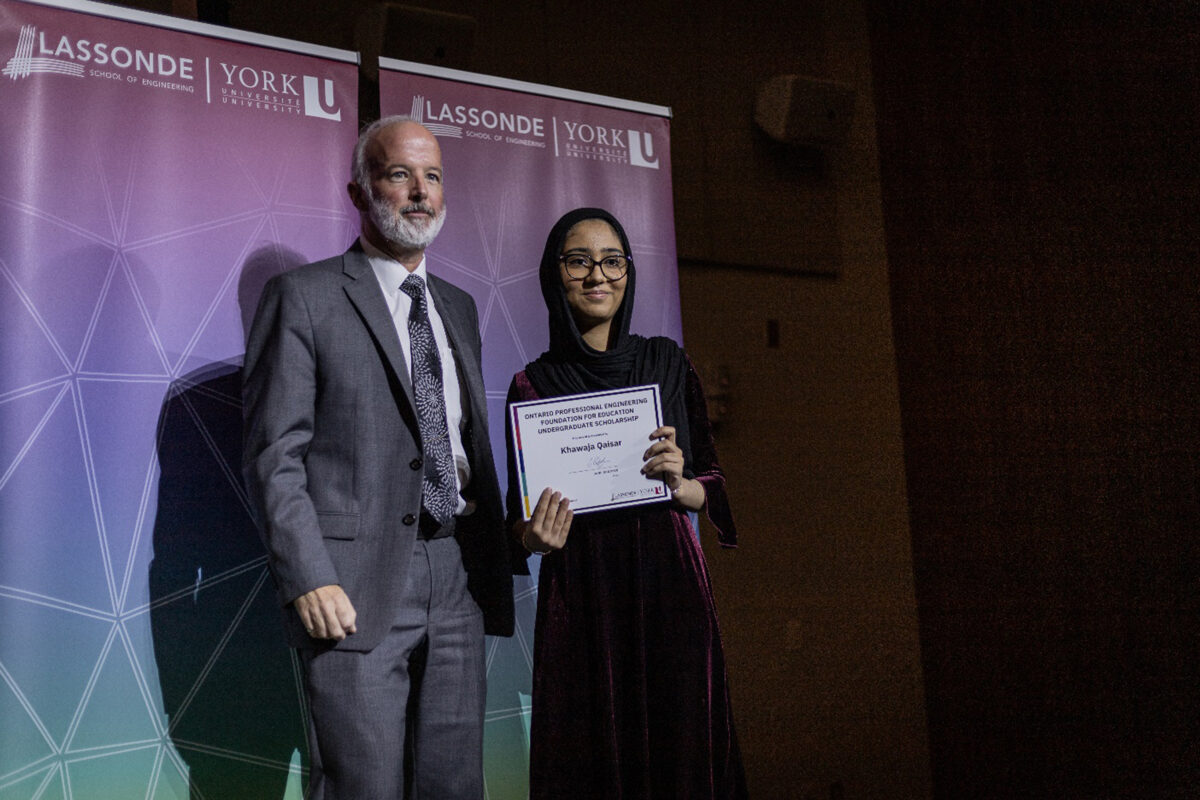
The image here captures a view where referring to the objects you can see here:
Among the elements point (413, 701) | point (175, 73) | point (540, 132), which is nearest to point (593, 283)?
point (413, 701)

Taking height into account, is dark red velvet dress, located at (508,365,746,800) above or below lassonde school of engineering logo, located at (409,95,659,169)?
below

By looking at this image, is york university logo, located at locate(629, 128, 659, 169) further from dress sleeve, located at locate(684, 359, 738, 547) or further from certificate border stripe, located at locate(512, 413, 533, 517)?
certificate border stripe, located at locate(512, 413, 533, 517)

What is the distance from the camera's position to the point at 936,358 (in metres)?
4.02

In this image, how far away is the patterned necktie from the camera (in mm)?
1926

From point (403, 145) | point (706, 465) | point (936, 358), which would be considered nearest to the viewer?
point (403, 145)

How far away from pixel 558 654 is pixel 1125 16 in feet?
9.47

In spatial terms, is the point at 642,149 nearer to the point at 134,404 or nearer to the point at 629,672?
the point at 134,404

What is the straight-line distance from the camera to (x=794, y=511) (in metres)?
4.07

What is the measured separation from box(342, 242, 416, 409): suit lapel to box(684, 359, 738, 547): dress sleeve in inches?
26.5

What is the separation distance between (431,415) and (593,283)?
1.61ft

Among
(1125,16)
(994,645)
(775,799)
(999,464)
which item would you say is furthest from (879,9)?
(775,799)

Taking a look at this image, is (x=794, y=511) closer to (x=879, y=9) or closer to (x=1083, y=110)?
(x=1083, y=110)

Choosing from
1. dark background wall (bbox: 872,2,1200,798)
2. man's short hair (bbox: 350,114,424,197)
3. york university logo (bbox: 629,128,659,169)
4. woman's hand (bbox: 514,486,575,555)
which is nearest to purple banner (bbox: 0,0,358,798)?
man's short hair (bbox: 350,114,424,197)

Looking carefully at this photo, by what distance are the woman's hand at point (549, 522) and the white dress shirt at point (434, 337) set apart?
0.15 metres
